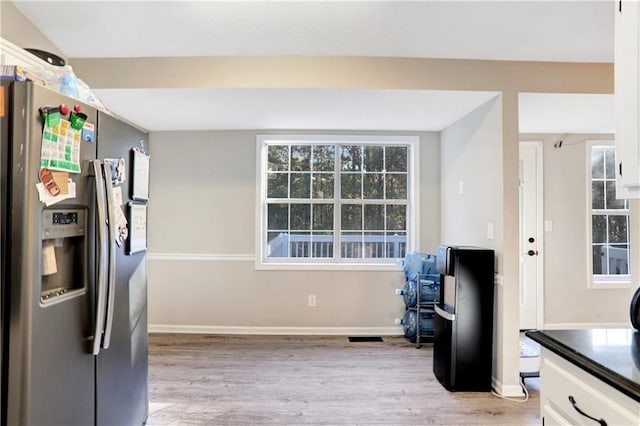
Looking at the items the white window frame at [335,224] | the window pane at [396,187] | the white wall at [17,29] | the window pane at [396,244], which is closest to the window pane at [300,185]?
the white window frame at [335,224]

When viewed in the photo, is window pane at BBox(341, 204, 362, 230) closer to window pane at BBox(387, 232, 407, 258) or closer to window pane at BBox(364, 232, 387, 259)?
window pane at BBox(364, 232, 387, 259)

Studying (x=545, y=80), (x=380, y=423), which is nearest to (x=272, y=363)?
(x=380, y=423)

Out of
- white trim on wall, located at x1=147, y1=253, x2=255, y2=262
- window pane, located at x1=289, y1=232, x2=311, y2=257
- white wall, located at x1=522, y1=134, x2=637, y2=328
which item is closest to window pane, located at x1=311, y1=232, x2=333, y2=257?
window pane, located at x1=289, y1=232, x2=311, y2=257

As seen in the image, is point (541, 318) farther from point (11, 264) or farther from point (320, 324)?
point (11, 264)

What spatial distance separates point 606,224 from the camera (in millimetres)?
3984

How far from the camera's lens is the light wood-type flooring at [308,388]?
2.23 meters

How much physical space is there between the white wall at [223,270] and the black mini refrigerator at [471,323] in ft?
4.09

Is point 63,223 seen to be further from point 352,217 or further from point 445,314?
point 352,217

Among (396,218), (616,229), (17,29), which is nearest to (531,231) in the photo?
(616,229)

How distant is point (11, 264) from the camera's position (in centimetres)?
122

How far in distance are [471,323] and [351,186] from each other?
6.45 ft

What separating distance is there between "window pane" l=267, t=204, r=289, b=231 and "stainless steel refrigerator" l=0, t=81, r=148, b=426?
2138 mm

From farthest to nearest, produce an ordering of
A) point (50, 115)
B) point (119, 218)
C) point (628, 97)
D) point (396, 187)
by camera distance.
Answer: point (396, 187)
point (119, 218)
point (50, 115)
point (628, 97)

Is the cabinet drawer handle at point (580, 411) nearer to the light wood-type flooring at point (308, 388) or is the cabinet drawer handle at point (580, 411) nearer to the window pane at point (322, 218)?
the light wood-type flooring at point (308, 388)
